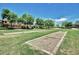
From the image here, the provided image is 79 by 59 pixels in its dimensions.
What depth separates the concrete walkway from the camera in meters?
2.43

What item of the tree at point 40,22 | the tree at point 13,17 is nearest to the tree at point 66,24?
the tree at point 40,22

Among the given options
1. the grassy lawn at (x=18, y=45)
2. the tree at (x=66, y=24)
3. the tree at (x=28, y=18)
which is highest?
the tree at (x=28, y=18)

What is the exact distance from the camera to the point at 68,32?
2.51m

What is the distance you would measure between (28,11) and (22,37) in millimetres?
284

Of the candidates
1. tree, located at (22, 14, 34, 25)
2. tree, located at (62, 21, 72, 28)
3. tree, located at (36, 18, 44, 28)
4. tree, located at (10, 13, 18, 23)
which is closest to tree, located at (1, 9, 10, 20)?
tree, located at (10, 13, 18, 23)

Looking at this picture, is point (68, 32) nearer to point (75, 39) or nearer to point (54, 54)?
point (75, 39)

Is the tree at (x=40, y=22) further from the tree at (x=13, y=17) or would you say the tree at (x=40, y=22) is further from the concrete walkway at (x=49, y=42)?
the tree at (x=13, y=17)

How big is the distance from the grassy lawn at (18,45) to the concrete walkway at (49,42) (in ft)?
0.14

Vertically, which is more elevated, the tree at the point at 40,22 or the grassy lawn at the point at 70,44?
the tree at the point at 40,22

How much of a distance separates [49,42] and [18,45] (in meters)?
0.33

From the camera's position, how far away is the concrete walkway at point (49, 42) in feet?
7.97

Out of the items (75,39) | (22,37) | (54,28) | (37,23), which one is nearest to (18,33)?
(22,37)

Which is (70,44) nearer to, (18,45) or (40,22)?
(40,22)

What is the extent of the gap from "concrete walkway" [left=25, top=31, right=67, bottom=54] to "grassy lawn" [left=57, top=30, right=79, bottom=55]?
0.16 ft
